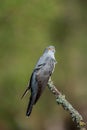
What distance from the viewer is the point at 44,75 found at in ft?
13.3

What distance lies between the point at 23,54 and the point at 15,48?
15 cm

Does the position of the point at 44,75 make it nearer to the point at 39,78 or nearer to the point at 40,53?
the point at 39,78

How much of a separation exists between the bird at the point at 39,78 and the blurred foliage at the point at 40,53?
4.78 m

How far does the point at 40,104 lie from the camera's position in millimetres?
11492

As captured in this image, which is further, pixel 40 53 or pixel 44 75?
pixel 40 53

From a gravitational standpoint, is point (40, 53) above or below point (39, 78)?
above

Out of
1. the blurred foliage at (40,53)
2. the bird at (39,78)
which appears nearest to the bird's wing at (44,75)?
the bird at (39,78)

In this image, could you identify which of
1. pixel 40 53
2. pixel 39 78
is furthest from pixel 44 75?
pixel 40 53

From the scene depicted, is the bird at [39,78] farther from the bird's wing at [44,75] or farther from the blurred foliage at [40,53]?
the blurred foliage at [40,53]

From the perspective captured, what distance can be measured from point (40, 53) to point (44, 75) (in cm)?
632

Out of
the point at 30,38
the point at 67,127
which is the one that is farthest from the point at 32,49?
the point at 67,127

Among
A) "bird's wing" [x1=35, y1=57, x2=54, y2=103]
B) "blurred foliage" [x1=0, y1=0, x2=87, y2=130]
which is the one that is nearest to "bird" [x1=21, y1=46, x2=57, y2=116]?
"bird's wing" [x1=35, y1=57, x2=54, y2=103]

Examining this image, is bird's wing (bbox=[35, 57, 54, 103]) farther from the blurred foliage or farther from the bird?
the blurred foliage

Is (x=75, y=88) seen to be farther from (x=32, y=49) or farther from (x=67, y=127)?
(x=32, y=49)
